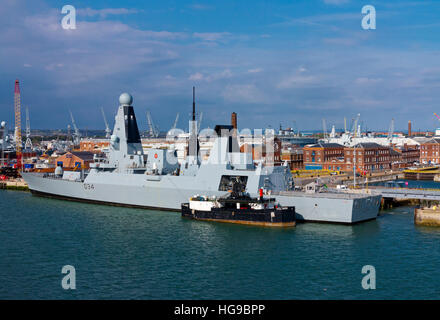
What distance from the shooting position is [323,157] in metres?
64.1

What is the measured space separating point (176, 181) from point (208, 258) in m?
11.9

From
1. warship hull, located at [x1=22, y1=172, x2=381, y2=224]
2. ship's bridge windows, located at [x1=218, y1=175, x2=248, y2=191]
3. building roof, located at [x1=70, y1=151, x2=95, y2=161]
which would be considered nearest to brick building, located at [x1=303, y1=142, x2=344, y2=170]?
building roof, located at [x1=70, y1=151, x2=95, y2=161]

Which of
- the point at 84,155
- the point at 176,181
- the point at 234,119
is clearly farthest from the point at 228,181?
the point at 84,155

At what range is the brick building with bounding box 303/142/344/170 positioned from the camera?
208 ft

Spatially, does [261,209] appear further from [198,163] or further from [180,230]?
[198,163]

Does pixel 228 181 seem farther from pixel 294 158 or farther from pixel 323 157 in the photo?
pixel 323 157

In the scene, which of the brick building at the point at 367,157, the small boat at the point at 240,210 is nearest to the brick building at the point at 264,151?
the brick building at the point at 367,157

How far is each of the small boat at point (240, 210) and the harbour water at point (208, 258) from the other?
63 centimetres

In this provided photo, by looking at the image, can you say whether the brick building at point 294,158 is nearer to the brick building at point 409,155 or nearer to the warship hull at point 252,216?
the brick building at point 409,155

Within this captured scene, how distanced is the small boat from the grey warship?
1274 millimetres

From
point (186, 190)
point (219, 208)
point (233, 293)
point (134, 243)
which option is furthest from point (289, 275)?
point (186, 190)

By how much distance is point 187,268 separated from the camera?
1923cm

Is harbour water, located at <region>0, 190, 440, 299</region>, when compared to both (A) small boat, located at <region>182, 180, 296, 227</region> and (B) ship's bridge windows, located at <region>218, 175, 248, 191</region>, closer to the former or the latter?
(A) small boat, located at <region>182, 180, 296, 227</region>

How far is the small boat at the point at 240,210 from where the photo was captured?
2680 centimetres
